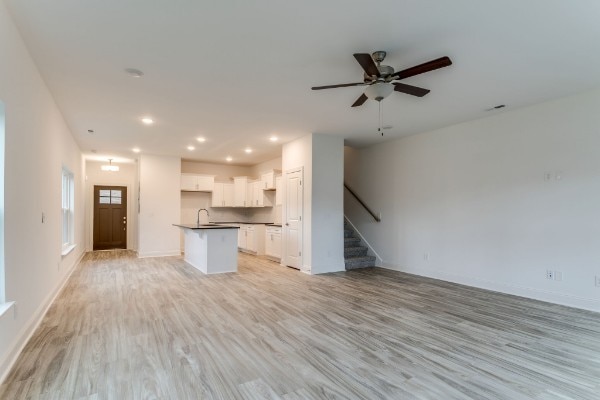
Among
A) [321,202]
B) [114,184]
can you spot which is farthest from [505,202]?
[114,184]

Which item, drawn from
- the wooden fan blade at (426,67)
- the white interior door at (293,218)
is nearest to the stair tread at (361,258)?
the white interior door at (293,218)

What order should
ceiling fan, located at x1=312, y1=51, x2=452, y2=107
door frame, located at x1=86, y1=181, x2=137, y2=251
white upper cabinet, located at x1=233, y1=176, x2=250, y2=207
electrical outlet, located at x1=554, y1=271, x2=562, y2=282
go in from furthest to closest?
white upper cabinet, located at x1=233, y1=176, x2=250, y2=207
door frame, located at x1=86, y1=181, x2=137, y2=251
electrical outlet, located at x1=554, y1=271, x2=562, y2=282
ceiling fan, located at x1=312, y1=51, x2=452, y2=107

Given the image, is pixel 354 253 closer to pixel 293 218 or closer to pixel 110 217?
pixel 293 218

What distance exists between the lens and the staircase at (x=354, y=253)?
22.0 feet

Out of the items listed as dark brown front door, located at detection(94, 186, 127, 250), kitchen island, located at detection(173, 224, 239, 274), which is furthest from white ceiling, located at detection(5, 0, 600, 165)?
dark brown front door, located at detection(94, 186, 127, 250)

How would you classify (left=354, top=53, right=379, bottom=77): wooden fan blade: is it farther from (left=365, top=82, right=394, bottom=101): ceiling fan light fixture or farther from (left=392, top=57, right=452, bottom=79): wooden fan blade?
(left=392, top=57, right=452, bottom=79): wooden fan blade

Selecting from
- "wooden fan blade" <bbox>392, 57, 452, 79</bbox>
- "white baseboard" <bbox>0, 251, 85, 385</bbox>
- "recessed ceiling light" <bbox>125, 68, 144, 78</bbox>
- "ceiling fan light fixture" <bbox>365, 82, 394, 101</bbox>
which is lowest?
"white baseboard" <bbox>0, 251, 85, 385</bbox>

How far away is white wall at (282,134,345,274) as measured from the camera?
6.19m

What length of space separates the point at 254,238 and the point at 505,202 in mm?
6044

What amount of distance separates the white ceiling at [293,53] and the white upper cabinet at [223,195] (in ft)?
15.5

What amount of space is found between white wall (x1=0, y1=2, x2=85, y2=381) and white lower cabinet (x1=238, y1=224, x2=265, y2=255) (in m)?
4.80

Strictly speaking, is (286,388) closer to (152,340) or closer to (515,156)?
(152,340)

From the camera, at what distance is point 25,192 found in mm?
2963

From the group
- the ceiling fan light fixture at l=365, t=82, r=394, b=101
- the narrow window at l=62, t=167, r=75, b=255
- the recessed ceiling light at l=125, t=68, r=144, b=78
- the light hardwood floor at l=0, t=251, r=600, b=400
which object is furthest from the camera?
the narrow window at l=62, t=167, r=75, b=255
